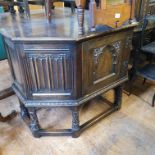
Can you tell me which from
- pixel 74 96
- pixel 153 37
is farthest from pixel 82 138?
pixel 153 37

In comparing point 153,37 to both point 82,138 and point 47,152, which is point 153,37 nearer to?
point 82,138

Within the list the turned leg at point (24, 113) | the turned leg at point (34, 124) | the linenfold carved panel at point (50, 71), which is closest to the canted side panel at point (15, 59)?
the linenfold carved panel at point (50, 71)

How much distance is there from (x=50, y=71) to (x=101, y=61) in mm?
397

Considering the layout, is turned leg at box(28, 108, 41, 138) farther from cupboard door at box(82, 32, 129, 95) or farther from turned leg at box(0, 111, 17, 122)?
cupboard door at box(82, 32, 129, 95)

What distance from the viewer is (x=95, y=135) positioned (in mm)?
1665

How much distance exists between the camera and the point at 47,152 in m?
1.52

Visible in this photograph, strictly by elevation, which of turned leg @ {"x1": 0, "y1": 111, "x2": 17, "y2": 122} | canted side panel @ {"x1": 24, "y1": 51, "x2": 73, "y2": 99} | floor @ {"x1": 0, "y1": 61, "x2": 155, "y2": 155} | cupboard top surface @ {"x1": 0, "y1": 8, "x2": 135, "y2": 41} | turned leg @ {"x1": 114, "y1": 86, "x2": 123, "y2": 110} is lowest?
floor @ {"x1": 0, "y1": 61, "x2": 155, "y2": 155}

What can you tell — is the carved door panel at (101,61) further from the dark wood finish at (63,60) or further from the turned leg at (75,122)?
the turned leg at (75,122)

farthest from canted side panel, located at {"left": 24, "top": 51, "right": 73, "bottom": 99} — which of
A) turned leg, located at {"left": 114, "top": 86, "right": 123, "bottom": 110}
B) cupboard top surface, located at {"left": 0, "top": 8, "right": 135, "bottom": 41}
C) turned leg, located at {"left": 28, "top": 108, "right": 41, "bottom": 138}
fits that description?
turned leg, located at {"left": 114, "top": 86, "right": 123, "bottom": 110}

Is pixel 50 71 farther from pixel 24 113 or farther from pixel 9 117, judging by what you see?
pixel 9 117

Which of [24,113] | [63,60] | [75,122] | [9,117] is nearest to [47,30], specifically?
[63,60]

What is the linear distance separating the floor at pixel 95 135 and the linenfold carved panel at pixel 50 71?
22.5 inches

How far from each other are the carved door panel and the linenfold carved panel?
123 mm

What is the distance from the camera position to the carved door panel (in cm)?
124
